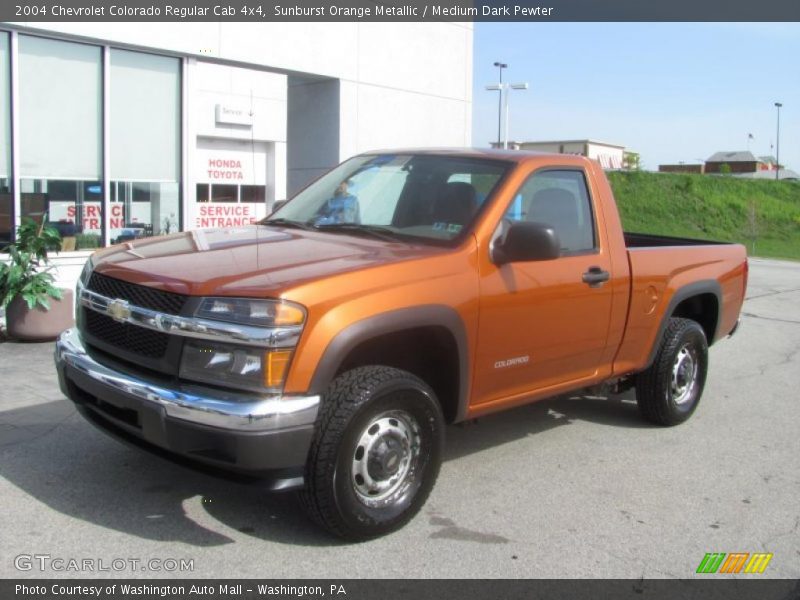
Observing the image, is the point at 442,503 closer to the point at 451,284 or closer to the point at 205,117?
the point at 451,284

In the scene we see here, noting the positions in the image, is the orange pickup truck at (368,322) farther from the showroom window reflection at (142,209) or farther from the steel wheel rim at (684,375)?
the showroom window reflection at (142,209)

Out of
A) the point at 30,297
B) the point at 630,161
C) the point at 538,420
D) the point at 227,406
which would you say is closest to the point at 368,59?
the point at 30,297

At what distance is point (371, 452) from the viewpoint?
4023 mm

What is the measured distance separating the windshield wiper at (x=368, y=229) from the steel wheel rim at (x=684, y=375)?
260cm

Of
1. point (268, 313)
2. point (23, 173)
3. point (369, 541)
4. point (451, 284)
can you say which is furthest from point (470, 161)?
point (23, 173)

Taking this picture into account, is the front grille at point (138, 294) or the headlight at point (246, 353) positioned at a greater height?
the front grille at point (138, 294)

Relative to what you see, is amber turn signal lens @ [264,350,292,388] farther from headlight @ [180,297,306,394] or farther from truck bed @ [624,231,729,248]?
truck bed @ [624,231,729,248]

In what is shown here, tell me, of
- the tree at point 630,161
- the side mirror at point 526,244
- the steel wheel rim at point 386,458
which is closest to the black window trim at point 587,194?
the side mirror at point 526,244

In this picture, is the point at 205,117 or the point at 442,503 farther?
the point at 205,117

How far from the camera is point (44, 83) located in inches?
362

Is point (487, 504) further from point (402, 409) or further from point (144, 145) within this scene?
point (144, 145)

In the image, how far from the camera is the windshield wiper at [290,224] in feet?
16.6

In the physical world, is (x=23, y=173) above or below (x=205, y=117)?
below

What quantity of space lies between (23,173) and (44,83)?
1.02 meters
